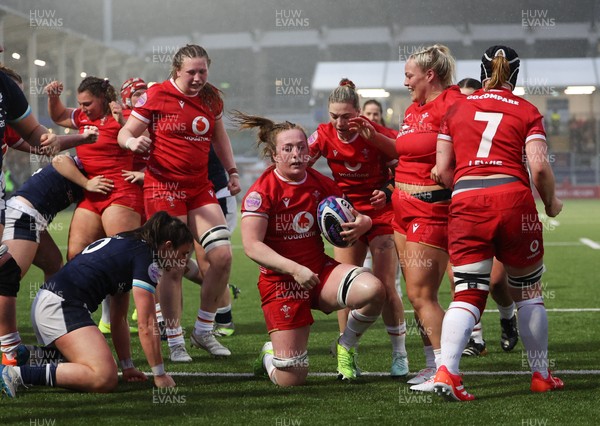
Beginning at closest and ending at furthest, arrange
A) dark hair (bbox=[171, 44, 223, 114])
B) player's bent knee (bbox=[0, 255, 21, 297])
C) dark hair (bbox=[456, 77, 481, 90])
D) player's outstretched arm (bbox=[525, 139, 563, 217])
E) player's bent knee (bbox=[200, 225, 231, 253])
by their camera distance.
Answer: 1. player's outstretched arm (bbox=[525, 139, 563, 217])
2. player's bent knee (bbox=[0, 255, 21, 297])
3. dark hair (bbox=[171, 44, 223, 114])
4. player's bent knee (bbox=[200, 225, 231, 253])
5. dark hair (bbox=[456, 77, 481, 90])

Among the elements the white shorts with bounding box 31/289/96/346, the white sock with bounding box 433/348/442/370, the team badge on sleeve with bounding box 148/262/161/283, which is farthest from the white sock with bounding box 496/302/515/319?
the white shorts with bounding box 31/289/96/346

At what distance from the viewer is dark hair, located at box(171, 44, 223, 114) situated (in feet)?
21.7

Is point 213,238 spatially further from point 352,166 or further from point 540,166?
point 540,166

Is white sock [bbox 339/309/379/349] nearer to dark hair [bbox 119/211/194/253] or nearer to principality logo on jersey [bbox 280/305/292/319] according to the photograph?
principality logo on jersey [bbox 280/305/292/319]

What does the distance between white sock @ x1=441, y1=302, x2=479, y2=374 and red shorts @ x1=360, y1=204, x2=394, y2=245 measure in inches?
50.8

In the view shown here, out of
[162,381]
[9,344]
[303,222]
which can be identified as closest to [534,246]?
[303,222]

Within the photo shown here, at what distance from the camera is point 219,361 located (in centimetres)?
671

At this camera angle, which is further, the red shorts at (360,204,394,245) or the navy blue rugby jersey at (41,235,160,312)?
the red shorts at (360,204,394,245)

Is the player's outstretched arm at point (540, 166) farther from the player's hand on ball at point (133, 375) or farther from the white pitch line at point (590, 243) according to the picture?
the white pitch line at point (590, 243)

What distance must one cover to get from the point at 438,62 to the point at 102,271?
7.89 feet

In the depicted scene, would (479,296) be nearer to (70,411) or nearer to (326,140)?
(326,140)

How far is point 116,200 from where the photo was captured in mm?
7148

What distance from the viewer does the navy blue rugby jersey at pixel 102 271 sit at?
→ 5461mm

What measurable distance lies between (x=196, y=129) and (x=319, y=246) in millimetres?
1442
